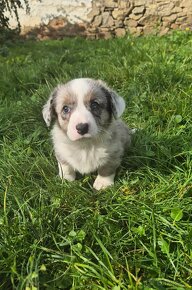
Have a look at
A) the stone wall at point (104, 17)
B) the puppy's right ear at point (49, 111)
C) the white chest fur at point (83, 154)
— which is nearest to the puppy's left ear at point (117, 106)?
the white chest fur at point (83, 154)

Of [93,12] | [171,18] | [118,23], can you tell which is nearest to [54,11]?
[93,12]

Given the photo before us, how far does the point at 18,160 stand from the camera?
11.1 ft

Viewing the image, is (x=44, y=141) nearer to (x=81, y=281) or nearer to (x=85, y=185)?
(x=85, y=185)

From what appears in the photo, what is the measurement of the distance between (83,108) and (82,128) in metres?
0.20

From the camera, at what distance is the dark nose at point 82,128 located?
274 cm

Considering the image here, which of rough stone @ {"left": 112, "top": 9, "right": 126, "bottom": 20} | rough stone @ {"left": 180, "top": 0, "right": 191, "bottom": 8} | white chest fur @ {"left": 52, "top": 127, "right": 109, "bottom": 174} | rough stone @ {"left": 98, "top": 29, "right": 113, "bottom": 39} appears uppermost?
white chest fur @ {"left": 52, "top": 127, "right": 109, "bottom": 174}

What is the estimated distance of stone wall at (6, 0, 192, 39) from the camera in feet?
29.8

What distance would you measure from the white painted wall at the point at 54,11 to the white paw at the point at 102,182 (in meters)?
7.17

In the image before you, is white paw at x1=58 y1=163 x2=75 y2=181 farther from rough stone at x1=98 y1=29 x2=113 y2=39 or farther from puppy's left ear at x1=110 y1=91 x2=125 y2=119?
rough stone at x1=98 y1=29 x2=113 y2=39

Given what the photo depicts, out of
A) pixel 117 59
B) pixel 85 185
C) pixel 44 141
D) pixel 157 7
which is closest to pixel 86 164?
pixel 85 185

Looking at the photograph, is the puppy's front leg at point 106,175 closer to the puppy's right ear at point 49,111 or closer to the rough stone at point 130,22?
the puppy's right ear at point 49,111

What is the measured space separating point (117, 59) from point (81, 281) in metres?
4.09

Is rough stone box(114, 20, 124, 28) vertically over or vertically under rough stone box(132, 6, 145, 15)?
under

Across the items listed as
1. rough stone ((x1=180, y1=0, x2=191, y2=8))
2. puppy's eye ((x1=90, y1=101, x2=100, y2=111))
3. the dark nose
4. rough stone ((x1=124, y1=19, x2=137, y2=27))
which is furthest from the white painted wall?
the dark nose
